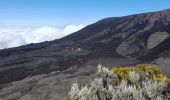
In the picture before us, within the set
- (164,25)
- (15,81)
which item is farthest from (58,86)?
(164,25)

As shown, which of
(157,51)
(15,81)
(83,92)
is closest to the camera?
(83,92)

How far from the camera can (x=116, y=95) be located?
43.3 meters

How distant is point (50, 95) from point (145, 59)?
5312 cm

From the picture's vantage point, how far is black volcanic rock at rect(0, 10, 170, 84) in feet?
392

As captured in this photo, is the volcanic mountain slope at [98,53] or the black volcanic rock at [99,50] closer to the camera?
the volcanic mountain slope at [98,53]

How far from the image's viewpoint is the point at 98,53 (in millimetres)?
139125

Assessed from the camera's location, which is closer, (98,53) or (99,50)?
(98,53)

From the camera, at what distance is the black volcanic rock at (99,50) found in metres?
120

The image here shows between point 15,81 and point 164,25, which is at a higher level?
point 164,25

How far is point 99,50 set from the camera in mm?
145750

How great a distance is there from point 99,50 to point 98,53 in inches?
266

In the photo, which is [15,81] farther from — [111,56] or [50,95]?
[111,56]

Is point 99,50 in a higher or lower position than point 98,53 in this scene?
higher

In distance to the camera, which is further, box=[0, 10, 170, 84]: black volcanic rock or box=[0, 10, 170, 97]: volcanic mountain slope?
box=[0, 10, 170, 84]: black volcanic rock
